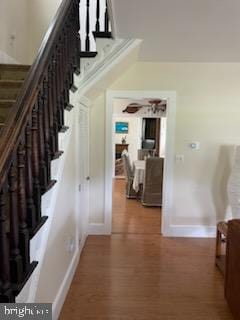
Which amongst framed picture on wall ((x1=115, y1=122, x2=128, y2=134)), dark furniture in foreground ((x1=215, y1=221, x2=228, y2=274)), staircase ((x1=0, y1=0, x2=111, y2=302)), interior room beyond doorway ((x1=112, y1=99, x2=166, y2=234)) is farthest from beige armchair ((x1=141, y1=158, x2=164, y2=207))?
framed picture on wall ((x1=115, y1=122, x2=128, y2=134))

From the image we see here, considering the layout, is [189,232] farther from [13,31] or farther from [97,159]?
[13,31]

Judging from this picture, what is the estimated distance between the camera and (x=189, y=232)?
4332 millimetres

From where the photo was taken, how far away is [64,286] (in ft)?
8.77

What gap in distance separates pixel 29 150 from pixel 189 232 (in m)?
3.37

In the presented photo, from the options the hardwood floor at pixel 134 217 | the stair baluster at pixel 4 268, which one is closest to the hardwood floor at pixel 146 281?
the hardwood floor at pixel 134 217

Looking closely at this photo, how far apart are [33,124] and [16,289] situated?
33.7 inches

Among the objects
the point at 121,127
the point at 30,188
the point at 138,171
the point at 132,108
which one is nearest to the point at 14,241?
the point at 30,188

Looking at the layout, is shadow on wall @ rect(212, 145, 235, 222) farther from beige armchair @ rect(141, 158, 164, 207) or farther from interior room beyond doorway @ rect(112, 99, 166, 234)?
beige armchair @ rect(141, 158, 164, 207)

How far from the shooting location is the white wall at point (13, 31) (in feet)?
11.7

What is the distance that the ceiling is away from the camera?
2.33 metres

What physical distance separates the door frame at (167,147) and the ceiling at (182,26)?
568 mm

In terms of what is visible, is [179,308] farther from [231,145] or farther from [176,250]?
[231,145]

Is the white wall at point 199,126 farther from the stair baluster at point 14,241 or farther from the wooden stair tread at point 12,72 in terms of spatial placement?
the stair baluster at point 14,241

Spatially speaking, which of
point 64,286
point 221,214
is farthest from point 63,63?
point 221,214
